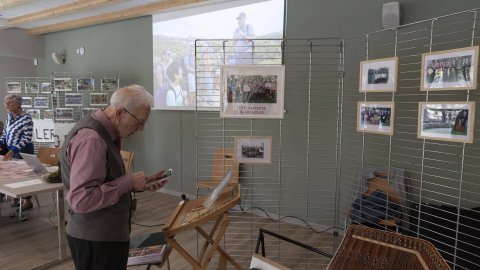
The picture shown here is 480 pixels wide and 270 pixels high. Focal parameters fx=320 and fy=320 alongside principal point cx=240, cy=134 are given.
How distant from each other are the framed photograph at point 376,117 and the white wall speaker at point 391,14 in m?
1.28

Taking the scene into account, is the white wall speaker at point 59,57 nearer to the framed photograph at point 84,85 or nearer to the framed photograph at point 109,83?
the framed photograph at point 84,85

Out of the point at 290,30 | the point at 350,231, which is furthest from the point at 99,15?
the point at 350,231

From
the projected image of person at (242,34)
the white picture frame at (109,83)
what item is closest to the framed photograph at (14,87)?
the white picture frame at (109,83)

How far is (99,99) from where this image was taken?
18.3 ft

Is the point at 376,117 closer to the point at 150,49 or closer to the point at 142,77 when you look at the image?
the point at 150,49

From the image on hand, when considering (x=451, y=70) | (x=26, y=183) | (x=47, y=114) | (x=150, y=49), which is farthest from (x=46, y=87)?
(x=451, y=70)

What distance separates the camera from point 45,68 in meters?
6.95

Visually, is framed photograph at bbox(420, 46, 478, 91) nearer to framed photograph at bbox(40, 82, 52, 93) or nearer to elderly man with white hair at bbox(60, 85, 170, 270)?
elderly man with white hair at bbox(60, 85, 170, 270)

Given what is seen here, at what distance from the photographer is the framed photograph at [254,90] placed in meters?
2.48

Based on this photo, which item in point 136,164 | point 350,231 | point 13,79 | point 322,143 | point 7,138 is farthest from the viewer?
point 13,79

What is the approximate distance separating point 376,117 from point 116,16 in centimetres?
452

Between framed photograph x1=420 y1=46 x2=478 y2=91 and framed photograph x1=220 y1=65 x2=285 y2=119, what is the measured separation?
1.01 meters

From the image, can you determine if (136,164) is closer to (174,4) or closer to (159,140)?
(159,140)

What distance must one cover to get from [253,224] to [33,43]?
6185 mm
